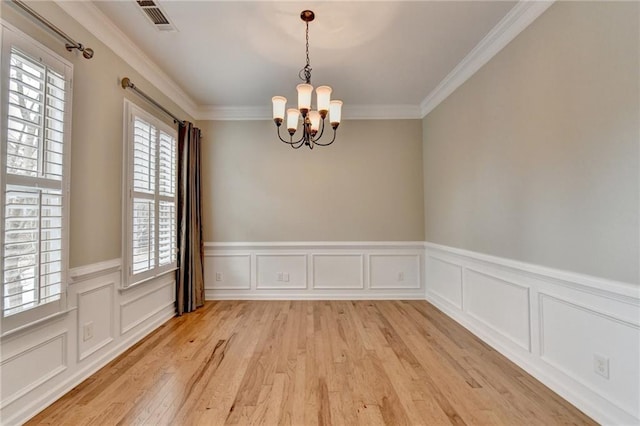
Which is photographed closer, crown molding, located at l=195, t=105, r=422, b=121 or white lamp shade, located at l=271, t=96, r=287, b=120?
white lamp shade, located at l=271, t=96, r=287, b=120

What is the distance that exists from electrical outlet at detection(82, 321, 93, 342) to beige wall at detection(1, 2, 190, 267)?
0.50 m

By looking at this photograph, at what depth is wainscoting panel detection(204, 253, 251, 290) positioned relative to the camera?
452cm

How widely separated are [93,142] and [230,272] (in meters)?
2.58

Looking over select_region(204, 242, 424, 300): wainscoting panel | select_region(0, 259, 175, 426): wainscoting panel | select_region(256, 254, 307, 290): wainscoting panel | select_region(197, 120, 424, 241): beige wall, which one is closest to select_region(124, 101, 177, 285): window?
select_region(0, 259, 175, 426): wainscoting panel

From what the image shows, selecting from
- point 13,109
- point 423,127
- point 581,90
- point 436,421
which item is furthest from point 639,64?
point 13,109

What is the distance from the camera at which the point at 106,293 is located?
102 inches

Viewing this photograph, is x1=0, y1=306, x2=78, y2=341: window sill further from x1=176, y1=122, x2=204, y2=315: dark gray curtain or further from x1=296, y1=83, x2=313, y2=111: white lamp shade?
x1=296, y1=83, x2=313, y2=111: white lamp shade

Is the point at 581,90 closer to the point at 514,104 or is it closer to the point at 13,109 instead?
the point at 514,104

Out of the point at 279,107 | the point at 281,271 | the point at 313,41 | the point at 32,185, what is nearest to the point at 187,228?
the point at 281,271

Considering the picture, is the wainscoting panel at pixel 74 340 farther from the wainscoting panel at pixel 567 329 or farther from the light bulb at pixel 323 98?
the wainscoting panel at pixel 567 329

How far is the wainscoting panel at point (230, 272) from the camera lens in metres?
4.52

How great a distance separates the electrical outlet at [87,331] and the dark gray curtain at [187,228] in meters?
1.46

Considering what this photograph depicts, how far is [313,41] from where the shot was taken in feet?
9.11

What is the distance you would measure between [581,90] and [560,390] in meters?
2.00
